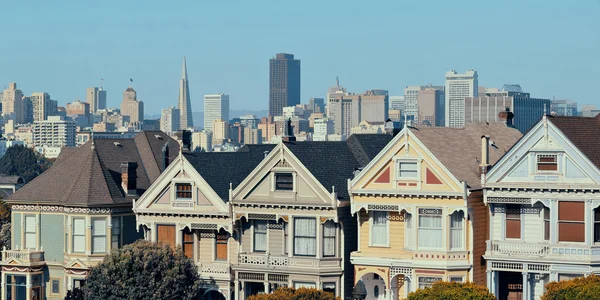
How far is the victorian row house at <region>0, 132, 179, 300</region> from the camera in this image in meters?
58.3

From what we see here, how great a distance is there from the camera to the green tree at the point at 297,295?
167 ft

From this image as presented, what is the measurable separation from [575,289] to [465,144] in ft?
29.3

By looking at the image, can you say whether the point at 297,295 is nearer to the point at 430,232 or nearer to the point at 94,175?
the point at 430,232

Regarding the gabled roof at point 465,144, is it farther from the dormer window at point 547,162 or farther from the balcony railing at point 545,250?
the dormer window at point 547,162

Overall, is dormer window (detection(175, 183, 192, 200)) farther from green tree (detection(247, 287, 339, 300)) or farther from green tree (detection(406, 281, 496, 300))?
green tree (detection(406, 281, 496, 300))

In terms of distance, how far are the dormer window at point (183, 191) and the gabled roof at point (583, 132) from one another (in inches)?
567

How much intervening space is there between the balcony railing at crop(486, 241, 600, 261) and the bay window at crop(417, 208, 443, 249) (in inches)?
68.5

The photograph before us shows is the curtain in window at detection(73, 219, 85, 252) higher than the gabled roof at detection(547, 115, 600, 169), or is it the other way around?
the gabled roof at detection(547, 115, 600, 169)

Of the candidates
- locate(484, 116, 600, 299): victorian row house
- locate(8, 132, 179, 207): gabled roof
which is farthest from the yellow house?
locate(8, 132, 179, 207): gabled roof

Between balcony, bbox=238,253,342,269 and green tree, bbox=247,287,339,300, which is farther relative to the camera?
balcony, bbox=238,253,342,269

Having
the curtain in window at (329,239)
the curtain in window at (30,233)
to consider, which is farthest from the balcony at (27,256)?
the curtain in window at (329,239)

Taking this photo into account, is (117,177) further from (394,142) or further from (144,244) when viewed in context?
(394,142)

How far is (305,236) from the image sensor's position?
2125 inches

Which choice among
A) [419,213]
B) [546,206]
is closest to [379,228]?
[419,213]
